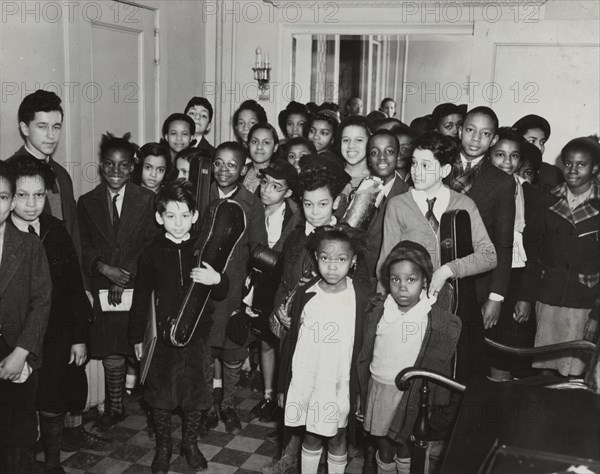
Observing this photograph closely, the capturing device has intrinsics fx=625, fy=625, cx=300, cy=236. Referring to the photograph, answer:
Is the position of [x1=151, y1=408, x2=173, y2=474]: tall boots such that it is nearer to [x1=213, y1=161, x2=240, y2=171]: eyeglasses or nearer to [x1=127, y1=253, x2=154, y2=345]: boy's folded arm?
[x1=127, y1=253, x2=154, y2=345]: boy's folded arm

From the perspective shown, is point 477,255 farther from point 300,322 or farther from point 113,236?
point 113,236

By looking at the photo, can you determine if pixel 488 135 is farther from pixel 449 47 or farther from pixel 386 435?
pixel 449 47

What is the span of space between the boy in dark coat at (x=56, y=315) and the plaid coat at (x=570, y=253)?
2.35 meters

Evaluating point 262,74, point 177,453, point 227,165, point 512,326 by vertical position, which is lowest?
point 177,453

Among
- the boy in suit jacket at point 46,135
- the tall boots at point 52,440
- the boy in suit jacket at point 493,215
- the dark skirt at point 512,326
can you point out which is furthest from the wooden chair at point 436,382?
the boy in suit jacket at point 46,135

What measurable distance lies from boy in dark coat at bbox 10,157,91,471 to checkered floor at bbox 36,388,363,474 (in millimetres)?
200

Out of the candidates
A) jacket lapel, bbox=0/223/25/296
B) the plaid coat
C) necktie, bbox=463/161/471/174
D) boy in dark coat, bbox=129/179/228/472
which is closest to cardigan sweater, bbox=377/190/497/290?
necktie, bbox=463/161/471/174

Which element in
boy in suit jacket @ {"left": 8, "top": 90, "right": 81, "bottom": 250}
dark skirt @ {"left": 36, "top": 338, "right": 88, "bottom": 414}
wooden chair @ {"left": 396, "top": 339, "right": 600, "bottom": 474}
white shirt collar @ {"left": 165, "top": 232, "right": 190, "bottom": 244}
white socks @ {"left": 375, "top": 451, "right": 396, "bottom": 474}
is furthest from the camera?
boy in suit jacket @ {"left": 8, "top": 90, "right": 81, "bottom": 250}

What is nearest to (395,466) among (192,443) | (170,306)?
(192,443)

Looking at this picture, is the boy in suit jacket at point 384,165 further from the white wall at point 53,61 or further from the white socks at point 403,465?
the white wall at point 53,61

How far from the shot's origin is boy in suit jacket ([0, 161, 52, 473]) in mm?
2396

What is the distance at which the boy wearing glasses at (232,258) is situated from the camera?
322 centimetres

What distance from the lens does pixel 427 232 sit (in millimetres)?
2754

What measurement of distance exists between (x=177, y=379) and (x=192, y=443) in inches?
13.5
